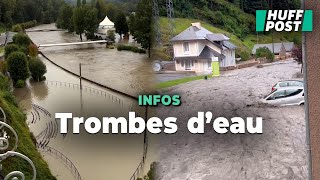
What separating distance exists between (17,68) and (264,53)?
10214 mm

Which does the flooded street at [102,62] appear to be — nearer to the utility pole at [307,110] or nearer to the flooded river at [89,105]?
the flooded river at [89,105]

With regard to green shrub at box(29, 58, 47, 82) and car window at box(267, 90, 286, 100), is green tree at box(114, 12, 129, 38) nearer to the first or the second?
green shrub at box(29, 58, 47, 82)

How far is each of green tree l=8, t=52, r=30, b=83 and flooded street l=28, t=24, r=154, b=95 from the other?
1.90m

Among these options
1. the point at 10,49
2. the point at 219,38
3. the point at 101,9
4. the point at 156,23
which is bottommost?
the point at 10,49

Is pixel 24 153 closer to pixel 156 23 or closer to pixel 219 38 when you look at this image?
pixel 156 23

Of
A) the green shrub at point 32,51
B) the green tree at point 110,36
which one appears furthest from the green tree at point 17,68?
the green tree at point 110,36

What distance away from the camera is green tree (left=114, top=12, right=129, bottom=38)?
21.0 metres

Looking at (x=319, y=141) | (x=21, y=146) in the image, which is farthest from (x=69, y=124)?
(x=319, y=141)

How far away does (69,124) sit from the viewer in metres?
7.26

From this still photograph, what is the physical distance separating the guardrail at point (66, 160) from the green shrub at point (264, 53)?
136 inches

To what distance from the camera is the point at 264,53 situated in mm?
6941

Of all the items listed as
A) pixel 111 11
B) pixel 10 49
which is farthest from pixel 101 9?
pixel 10 49

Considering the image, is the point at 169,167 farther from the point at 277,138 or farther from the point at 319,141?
the point at 319,141

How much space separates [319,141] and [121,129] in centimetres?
271
